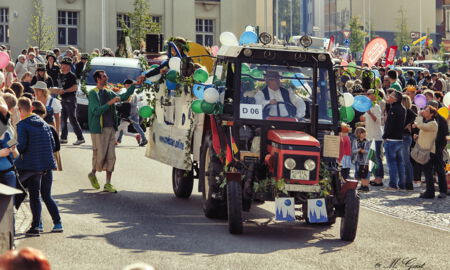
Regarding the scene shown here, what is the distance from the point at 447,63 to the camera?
55.5 meters

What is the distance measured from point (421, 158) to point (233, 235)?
245 inches

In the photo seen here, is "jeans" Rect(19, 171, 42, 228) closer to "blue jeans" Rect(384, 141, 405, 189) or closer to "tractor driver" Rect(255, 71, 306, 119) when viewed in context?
"tractor driver" Rect(255, 71, 306, 119)

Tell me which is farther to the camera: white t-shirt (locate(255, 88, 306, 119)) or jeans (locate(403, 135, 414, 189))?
jeans (locate(403, 135, 414, 189))

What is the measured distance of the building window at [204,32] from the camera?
6322 cm

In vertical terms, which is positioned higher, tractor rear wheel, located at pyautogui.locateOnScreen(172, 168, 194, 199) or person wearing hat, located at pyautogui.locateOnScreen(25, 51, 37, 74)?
person wearing hat, located at pyautogui.locateOnScreen(25, 51, 37, 74)

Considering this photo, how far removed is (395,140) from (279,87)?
609 centimetres

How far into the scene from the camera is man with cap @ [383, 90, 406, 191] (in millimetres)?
18781

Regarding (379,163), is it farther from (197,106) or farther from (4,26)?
(4,26)

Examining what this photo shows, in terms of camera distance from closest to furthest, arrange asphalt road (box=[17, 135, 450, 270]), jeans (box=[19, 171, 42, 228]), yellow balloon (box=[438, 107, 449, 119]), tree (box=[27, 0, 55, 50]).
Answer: asphalt road (box=[17, 135, 450, 270]), jeans (box=[19, 171, 42, 228]), yellow balloon (box=[438, 107, 449, 119]), tree (box=[27, 0, 55, 50])

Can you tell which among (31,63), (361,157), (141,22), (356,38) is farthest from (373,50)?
(356,38)

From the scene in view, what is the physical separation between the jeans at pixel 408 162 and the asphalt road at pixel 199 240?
3.50m

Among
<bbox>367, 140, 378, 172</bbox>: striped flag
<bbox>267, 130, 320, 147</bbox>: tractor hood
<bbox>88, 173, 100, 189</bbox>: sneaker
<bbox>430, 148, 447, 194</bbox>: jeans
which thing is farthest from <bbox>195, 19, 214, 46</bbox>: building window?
<bbox>267, 130, 320, 147</bbox>: tractor hood

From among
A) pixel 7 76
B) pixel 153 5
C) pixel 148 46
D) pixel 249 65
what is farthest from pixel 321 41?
pixel 153 5

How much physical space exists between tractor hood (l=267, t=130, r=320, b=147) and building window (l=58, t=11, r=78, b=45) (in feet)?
156
